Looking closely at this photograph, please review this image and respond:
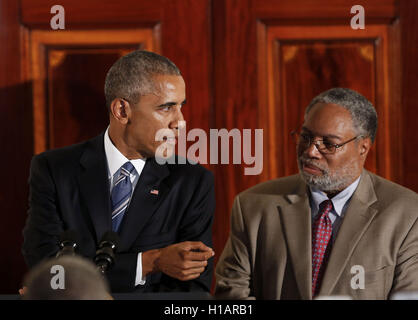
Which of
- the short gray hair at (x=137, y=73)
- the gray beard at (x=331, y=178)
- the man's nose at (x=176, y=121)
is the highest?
the short gray hair at (x=137, y=73)

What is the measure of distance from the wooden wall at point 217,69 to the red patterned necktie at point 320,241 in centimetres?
63

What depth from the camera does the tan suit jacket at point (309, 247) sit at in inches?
80.3

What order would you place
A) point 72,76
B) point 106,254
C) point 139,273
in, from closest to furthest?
point 106,254, point 139,273, point 72,76

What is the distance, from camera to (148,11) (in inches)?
108

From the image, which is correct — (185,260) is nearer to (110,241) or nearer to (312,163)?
(110,241)

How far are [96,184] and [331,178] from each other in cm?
85

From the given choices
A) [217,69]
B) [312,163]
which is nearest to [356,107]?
[312,163]

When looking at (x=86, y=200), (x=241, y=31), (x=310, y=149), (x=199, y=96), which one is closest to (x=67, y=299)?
(x=86, y=200)

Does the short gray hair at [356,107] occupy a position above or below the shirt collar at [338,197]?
above

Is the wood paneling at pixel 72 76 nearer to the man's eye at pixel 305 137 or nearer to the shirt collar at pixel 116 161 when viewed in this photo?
the shirt collar at pixel 116 161

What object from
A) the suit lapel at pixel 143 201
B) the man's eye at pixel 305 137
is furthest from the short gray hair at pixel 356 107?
the suit lapel at pixel 143 201

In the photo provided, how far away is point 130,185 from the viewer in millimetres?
2277

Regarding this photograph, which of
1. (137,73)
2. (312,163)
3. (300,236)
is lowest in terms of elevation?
(300,236)
